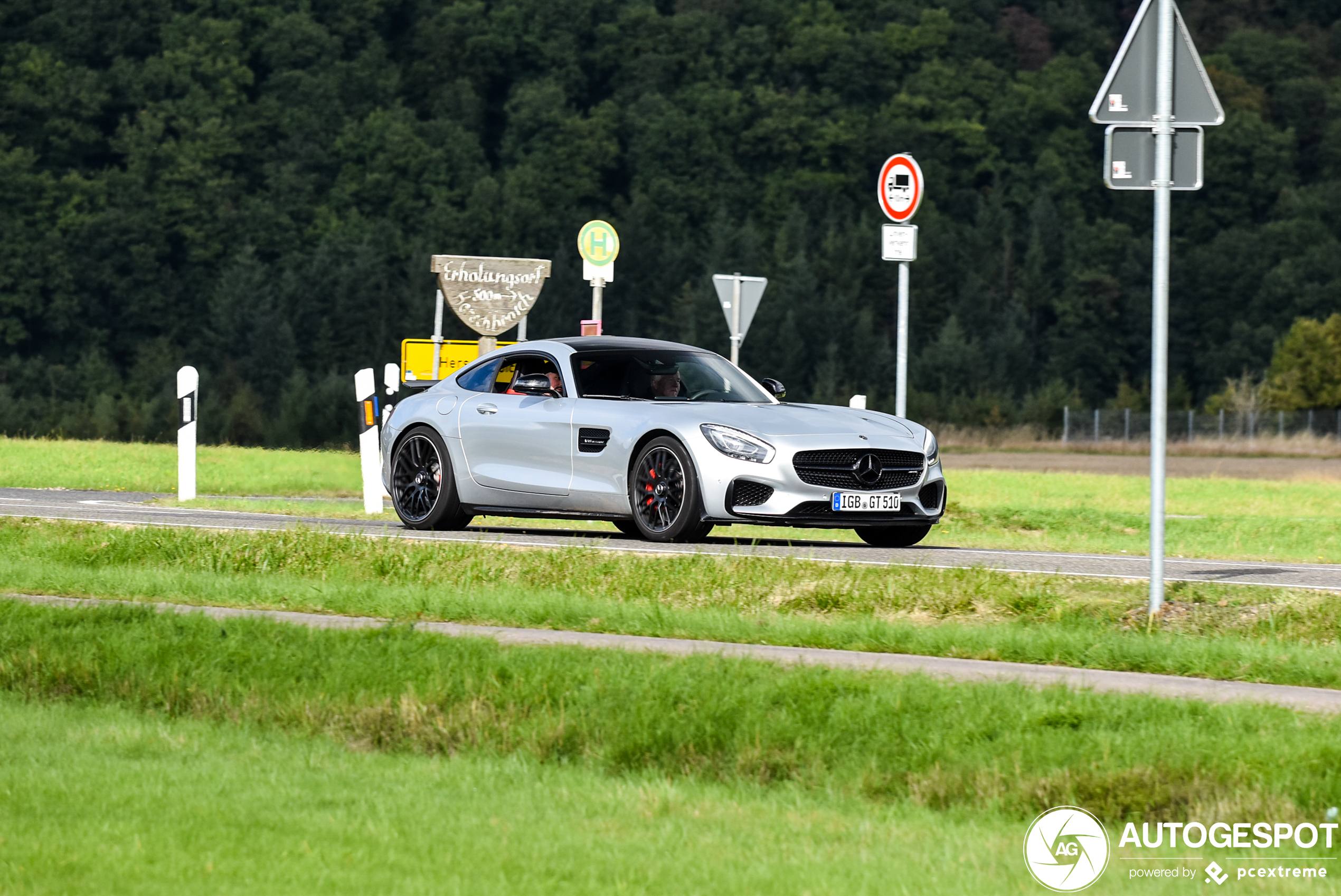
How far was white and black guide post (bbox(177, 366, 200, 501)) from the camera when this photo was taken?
20.5 metres

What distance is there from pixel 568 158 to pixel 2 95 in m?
28.5

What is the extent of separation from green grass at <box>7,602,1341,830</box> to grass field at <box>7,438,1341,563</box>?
6373 mm

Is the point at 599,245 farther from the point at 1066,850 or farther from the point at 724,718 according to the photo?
the point at 1066,850

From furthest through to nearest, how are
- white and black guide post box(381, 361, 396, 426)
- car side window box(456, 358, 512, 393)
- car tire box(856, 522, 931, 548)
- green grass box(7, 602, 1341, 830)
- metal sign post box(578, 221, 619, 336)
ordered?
metal sign post box(578, 221, 619, 336)
white and black guide post box(381, 361, 396, 426)
car side window box(456, 358, 512, 393)
car tire box(856, 522, 931, 548)
green grass box(7, 602, 1341, 830)

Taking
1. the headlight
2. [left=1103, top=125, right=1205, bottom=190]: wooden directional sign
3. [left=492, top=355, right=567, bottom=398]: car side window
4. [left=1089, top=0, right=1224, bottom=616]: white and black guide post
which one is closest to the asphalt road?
the headlight

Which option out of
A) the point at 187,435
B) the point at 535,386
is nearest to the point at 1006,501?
the point at 187,435

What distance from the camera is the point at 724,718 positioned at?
7.81 metres

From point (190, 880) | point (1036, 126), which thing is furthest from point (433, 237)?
point (190, 880)

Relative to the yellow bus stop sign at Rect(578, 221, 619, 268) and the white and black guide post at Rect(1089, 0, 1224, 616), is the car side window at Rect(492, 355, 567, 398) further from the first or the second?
the yellow bus stop sign at Rect(578, 221, 619, 268)

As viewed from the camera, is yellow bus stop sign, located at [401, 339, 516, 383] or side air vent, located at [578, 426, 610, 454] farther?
yellow bus stop sign, located at [401, 339, 516, 383]

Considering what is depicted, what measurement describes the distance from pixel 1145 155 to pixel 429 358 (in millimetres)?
12800

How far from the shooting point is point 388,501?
808 inches

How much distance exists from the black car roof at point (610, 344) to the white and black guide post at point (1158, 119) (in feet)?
16.3

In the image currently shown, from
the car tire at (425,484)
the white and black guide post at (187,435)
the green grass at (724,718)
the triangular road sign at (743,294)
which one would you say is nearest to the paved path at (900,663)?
the green grass at (724,718)
